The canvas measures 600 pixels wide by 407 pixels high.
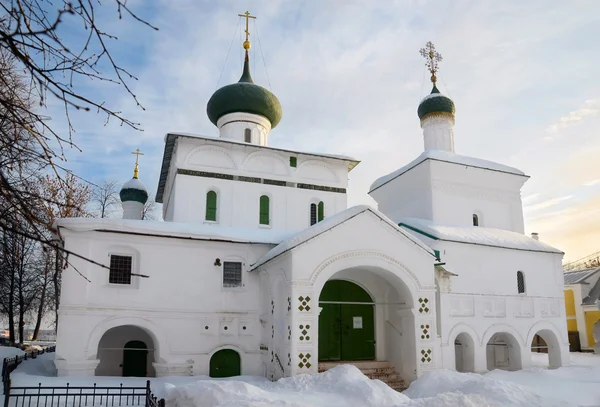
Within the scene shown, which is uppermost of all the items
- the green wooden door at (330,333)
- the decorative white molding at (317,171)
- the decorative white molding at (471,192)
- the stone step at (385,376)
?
the decorative white molding at (317,171)

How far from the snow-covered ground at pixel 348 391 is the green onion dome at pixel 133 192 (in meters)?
8.05

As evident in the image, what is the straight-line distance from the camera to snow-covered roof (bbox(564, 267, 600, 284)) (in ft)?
93.8

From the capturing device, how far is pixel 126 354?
1491 cm

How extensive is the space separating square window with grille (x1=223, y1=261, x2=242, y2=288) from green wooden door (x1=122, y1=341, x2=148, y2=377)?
338 cm

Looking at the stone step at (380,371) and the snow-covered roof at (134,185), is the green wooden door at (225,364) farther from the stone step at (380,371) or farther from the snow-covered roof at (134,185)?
the snow-covered roof at (134,185)

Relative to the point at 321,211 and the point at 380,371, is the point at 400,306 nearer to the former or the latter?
the point at 380,371

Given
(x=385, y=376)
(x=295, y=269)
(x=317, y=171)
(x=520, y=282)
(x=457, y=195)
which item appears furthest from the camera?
(x=457, y=195)

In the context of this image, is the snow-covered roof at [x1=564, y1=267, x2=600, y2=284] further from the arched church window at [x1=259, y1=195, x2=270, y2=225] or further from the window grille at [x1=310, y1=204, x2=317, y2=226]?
the arched church window at [x1=259, y1=195, x2=270, y2=225]

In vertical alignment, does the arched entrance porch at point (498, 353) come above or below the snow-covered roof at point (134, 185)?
below

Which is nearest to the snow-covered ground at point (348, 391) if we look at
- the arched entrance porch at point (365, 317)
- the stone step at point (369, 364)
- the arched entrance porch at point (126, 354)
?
the stone step at point (369, 364)

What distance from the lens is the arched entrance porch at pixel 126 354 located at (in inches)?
578

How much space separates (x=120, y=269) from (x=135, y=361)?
11.4 feet

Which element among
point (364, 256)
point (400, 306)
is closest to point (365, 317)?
point (400, 306)

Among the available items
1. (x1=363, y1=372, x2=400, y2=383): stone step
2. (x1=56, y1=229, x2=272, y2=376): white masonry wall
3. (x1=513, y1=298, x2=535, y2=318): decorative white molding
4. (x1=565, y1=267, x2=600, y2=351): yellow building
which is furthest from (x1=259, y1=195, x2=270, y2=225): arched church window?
(x1=565, y1=267, x2=600, y2=351): yellow building
